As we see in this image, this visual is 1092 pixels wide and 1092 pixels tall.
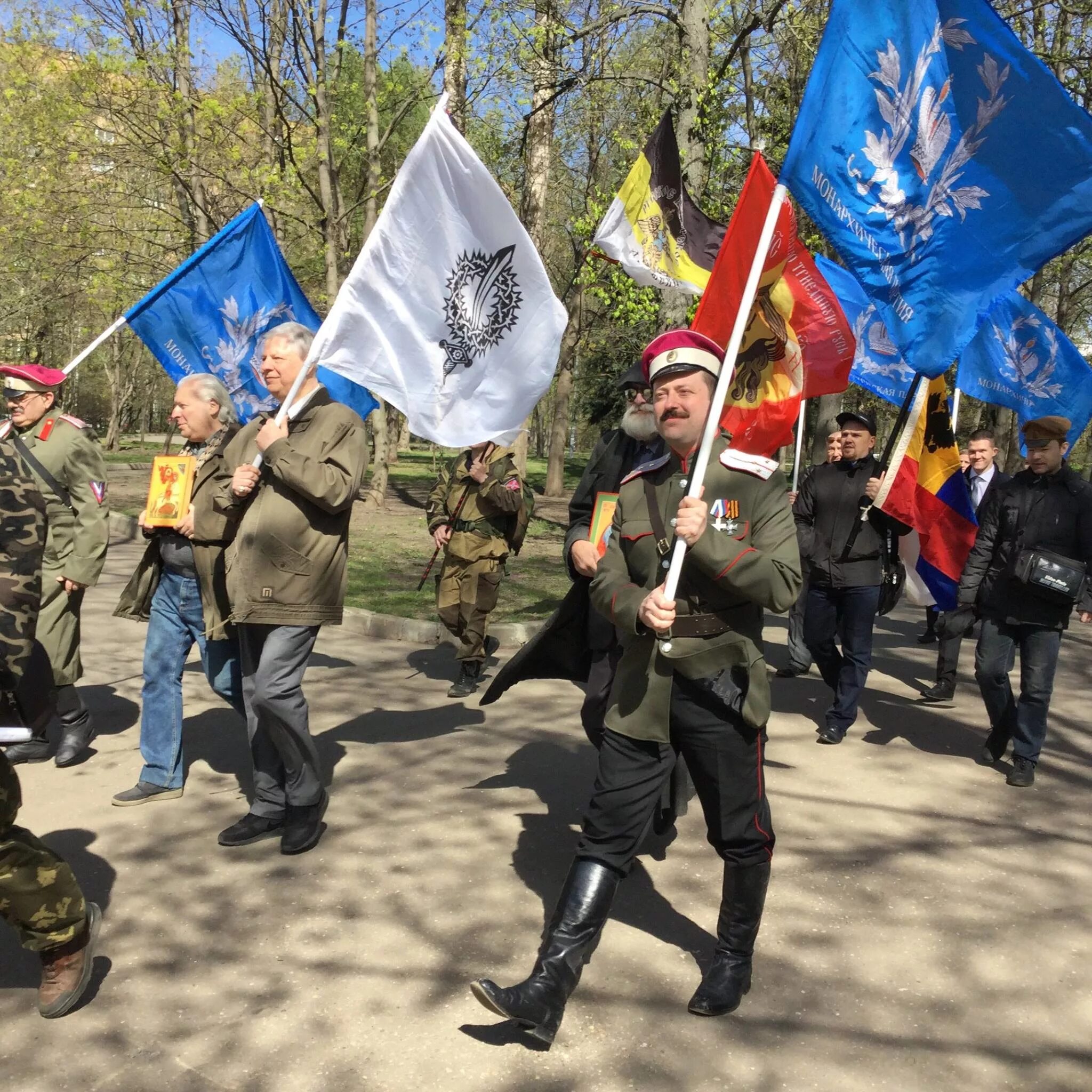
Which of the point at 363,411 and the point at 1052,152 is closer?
the point at 1052,152

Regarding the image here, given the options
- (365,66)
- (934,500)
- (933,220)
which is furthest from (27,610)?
(365,66)

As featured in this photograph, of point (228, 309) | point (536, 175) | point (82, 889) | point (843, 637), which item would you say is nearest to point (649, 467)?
point (82, 889)

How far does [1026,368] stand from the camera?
26.2 ft

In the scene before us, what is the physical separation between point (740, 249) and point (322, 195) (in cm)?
1548

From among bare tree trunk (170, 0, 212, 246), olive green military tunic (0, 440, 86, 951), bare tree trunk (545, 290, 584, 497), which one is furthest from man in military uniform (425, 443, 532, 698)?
bare tree trunk (545, 290, 584, 497)

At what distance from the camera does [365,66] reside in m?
19.2

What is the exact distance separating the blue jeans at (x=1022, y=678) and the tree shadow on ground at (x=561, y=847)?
2.29 metres

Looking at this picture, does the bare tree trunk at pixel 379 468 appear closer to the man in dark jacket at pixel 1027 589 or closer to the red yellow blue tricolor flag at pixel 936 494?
the red yellow blue tricolor flag at pixel 936 494

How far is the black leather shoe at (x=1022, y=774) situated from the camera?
19.7 feet

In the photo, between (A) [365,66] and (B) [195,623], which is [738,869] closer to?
(B) [195,623]

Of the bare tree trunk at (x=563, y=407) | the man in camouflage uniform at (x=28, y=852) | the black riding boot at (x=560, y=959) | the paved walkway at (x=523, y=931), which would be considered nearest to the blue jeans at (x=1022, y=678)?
the paved walkway at (x=523, y=931)

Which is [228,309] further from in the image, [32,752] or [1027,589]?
[1027,589]

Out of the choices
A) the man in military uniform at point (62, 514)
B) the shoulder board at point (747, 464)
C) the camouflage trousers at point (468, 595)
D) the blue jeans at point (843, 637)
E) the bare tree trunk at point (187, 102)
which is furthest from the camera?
the bare tree trunk at point (187, 102)

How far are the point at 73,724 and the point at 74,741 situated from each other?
12cm
